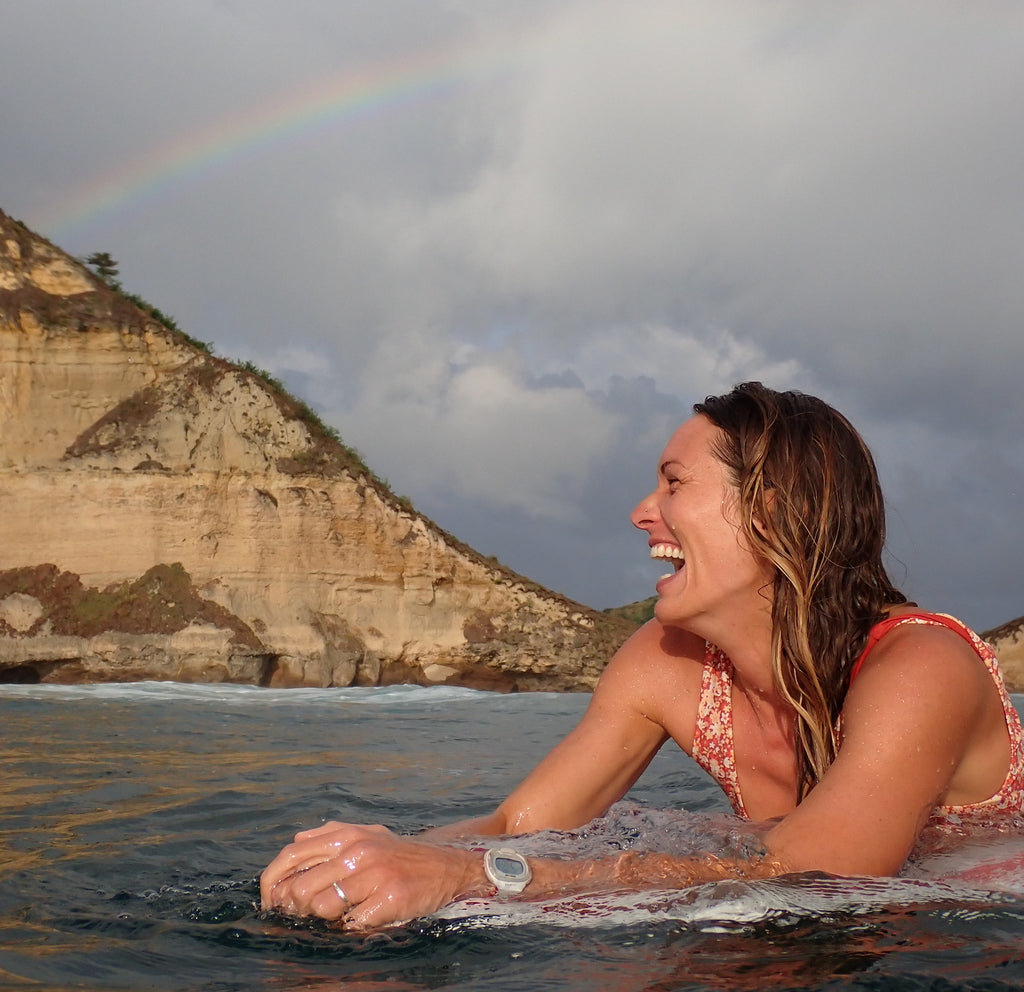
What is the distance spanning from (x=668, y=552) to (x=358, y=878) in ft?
3.34

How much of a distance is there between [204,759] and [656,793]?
2555 mm

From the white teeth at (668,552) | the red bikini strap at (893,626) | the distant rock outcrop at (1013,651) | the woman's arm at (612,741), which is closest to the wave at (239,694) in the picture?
the woman's arm at (612,741)

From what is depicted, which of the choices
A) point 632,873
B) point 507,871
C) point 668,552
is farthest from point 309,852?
point 668,552

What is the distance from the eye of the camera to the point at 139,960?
6.25 feet

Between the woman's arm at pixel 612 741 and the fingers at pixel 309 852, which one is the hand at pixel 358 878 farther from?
the woman's arm at pixel 612 741

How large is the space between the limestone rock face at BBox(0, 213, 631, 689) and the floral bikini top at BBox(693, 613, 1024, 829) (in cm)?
1441

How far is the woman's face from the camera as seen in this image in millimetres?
2309

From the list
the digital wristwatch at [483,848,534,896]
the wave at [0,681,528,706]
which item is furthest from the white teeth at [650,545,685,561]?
the wave at [0,681,528,706]

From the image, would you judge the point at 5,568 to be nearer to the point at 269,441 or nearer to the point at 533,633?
the point at 269,441

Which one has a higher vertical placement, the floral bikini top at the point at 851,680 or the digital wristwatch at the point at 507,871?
the floral bikini top at the point at 851,680

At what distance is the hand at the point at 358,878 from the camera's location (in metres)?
1.86

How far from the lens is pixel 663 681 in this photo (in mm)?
2812

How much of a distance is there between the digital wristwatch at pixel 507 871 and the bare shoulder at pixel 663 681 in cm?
85

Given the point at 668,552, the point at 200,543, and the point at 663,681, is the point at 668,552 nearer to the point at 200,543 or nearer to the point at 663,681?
the point at 663,681
